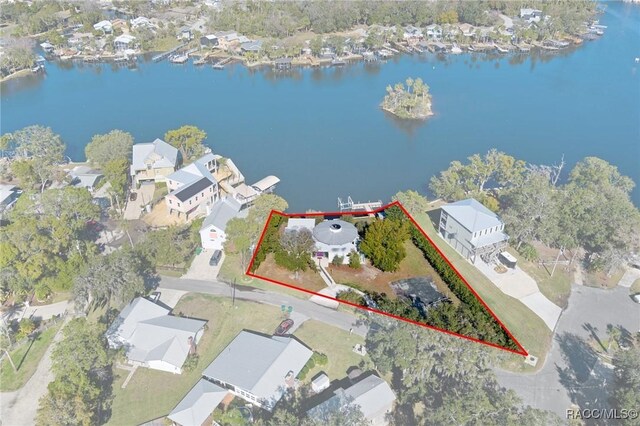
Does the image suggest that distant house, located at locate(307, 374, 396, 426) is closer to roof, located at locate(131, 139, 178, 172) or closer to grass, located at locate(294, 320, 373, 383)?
grass, located at locate(294, 320, 373, 383)

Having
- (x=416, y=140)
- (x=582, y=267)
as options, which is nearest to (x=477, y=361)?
(x=582, y=267)

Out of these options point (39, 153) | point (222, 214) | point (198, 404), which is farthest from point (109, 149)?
point (198, 404)

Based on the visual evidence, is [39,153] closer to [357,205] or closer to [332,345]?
[357,205]

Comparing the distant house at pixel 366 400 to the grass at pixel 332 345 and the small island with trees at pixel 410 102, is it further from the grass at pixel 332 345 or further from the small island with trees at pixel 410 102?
the small island with trees at pixel 410 102

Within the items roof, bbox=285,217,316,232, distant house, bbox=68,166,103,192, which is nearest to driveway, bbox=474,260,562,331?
roof, bbox=285,217,316,232

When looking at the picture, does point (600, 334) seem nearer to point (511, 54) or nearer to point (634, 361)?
point (634, 361)

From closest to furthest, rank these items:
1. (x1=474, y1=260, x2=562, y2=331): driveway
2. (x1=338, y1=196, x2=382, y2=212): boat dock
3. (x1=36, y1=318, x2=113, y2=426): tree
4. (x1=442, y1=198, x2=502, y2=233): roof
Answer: (x1=36, y1=318, x2=113, y2=426): tree < (x1=474, y1=260, x2=562, y2=331): driveway < (x1=442, y1=198, x2=502, y2=233): roof < (x1=338, y1=196, x2=382, y2=212): boat dock
